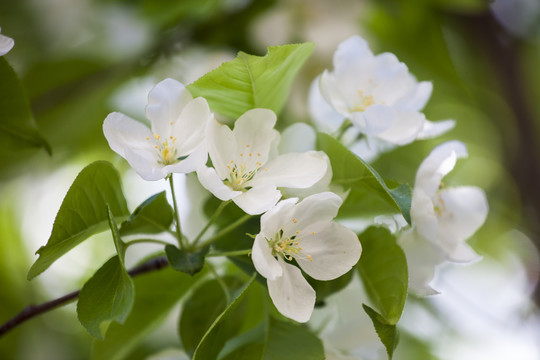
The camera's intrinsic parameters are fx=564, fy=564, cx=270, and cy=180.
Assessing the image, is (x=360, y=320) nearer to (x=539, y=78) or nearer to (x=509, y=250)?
(x=509, y=250)

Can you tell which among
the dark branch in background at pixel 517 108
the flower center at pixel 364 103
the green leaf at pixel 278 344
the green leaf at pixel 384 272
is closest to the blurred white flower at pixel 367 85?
the flower center at pixel 364 103

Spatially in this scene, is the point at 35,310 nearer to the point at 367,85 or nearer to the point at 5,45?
the point at 5,45

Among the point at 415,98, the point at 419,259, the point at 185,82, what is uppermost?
the point at 415,98

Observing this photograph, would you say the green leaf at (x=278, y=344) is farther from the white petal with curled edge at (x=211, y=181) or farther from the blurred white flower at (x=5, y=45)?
the blurred white flower at (x=5, y=45)

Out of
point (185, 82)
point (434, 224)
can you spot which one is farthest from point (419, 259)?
point (185, 82)

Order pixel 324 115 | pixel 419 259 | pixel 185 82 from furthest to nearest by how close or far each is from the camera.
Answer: pixel 185 82
pixel 324 115
pixel 419 259

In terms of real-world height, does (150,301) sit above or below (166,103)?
below

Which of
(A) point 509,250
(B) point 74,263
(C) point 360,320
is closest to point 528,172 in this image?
(A) point 509,250

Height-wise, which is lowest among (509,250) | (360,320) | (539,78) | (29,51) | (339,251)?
(509,250)
